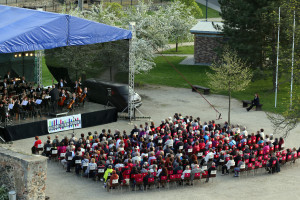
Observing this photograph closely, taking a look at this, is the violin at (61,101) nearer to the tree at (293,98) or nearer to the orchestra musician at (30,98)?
the orchestra musician at (30,98)

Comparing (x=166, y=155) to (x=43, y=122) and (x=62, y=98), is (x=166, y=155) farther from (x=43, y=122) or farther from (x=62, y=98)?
(x=62, y=98)

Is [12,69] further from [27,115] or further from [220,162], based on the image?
[220,162]

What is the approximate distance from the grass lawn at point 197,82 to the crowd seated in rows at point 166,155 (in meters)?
10.4

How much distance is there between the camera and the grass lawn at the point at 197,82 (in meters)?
38.9

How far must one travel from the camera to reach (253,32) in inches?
1623

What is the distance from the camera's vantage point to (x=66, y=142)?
25641 millimetres

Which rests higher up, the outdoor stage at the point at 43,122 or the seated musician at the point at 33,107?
the seated musician at the point at 33,107

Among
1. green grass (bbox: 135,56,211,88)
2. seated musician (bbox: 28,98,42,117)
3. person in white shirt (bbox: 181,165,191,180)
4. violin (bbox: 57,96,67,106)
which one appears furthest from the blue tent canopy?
green grass (bbox: 135,56,211,88)

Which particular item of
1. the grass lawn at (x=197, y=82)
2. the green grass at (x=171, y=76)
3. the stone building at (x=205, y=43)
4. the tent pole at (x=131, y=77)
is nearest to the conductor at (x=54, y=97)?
the tent pole at (x=131, y=77)

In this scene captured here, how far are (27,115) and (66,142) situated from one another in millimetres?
6119

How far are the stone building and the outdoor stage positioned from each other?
64.6 feet

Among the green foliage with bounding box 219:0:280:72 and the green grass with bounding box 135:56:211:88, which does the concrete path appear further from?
the green foliage with bounding box 219:0:280:72

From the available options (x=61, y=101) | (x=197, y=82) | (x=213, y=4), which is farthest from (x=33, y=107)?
(x=213, y=4)

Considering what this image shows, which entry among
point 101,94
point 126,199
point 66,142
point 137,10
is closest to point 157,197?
point 126,199
